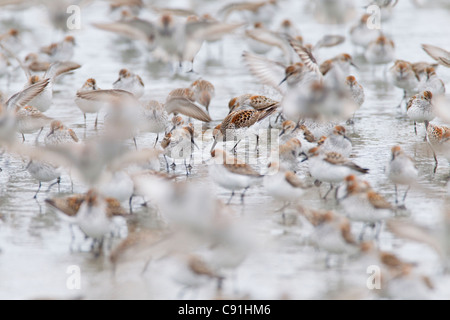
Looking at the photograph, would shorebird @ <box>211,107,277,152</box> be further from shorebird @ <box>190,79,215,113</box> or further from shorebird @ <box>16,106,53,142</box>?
shorebird @ <box>16,106,53,142</box>

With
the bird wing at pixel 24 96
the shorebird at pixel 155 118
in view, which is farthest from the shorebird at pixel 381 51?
the bird wing at pixel 24 96

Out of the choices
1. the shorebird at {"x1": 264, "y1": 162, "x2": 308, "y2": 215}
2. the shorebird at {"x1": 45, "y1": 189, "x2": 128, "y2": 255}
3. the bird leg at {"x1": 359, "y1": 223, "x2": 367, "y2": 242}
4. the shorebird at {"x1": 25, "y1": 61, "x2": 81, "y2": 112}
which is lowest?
the bird leg at {"x1": 359, "y1": 223, "x2": 367, "y2": 242}

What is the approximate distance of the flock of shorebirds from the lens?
6.84 metres

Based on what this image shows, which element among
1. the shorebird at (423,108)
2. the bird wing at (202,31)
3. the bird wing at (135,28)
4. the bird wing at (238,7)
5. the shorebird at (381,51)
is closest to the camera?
the shorebird at (423,108)

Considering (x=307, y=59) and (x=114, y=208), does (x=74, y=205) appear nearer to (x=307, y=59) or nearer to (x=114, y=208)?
(x=114, y=208)

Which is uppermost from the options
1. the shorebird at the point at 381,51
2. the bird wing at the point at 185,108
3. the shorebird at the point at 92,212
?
the shorebird at the point at 381,51

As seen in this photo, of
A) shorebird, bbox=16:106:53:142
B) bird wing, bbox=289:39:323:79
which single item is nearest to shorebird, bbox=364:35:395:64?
bird wing, bbox=289:39:323:79

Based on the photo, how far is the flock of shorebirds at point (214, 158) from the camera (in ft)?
22.5

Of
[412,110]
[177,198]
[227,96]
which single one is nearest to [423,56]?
[227,96]

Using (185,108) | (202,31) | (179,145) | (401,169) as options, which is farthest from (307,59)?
(401,169)

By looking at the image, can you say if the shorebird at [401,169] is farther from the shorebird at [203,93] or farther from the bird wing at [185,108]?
the shorebird at [203,93]
